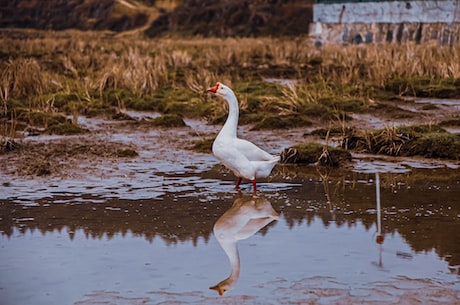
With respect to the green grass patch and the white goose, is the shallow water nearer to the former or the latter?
the white goose

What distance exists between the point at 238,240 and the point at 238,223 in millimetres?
709

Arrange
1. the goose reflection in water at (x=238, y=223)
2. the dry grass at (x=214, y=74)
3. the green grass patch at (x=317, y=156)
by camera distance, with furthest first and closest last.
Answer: the dry grass at (x=214, y=74), the green grass patch at (x=317, y=156), the goose reflection in water at (x=238, y=223)

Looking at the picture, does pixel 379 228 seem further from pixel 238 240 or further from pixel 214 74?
pixel 214 74

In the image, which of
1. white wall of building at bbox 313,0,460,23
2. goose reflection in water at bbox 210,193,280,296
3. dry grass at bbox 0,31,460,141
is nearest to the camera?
goose reflection in water at bbox 210,193,280,296

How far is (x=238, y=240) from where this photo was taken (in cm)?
776

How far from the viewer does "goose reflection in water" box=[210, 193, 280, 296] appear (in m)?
7.09

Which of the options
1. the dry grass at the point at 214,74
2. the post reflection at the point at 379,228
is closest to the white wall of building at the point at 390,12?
the dry grass at the point at 214,74

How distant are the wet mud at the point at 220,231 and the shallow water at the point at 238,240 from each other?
14 millimetres

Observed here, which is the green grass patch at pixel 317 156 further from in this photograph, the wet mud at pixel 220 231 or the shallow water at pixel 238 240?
the shallow water at pixel 238 240

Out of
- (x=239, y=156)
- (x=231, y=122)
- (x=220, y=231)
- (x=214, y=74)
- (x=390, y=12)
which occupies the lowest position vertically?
(x=214, y=74)

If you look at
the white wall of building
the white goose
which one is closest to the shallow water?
the white goose

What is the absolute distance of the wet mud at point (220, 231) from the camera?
623cm

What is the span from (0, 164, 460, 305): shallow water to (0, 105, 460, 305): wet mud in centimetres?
1

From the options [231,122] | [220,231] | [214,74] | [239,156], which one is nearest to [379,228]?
[220,231]
